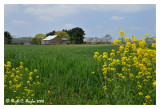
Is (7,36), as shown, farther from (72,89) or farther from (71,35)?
(72,89)

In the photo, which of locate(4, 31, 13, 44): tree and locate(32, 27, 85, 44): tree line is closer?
locate(32, 27, 85, 44): tree line

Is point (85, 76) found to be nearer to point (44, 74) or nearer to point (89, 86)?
point (89, 86)

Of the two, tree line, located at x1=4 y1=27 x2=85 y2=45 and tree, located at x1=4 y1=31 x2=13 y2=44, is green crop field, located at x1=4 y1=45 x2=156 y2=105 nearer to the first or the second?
tree line, located at x1=4 y1=27 x2=85 y2=45

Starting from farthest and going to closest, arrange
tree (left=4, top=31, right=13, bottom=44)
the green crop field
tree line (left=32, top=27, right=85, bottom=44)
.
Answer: tree (left=4, top=31, right=13, bottom=44) → tree line (left=32, top=27, right=85, bottom=44) → the green crop field

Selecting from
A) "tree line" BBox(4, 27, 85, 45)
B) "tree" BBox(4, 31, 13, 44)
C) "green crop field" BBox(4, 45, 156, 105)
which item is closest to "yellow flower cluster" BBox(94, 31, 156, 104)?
"green crop field" BBox(4, 45, 156, 105)

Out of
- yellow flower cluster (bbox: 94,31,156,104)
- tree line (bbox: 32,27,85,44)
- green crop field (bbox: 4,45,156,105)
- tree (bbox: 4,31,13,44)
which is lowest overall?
green crop field (bbox: 4,45,156,105)

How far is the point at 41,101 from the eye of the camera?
329cm

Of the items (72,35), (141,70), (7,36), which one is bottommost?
(141,70)

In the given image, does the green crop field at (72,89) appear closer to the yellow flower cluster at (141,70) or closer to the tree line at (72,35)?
the yellow flower cluster at (141,70)

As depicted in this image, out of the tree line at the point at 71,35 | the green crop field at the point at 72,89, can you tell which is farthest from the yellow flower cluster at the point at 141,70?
the tree line at the point at 71,35

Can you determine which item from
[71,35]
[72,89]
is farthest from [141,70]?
[71,35]

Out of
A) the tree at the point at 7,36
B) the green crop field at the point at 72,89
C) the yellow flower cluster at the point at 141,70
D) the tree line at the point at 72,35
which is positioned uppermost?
the tree at the point at 7,36

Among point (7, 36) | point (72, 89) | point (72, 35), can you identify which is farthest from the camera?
point (7, 36)
